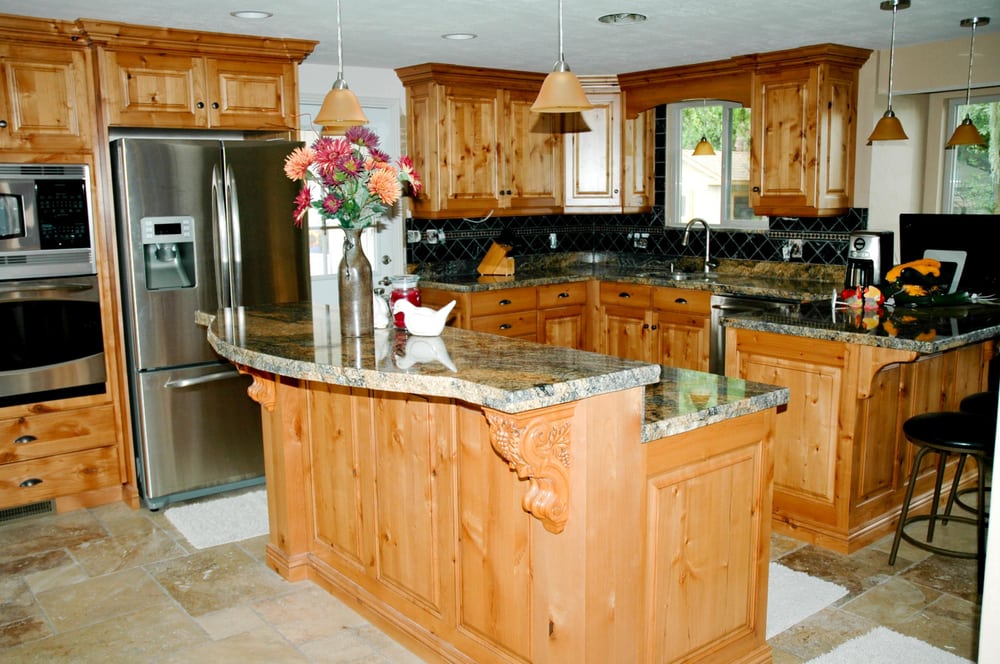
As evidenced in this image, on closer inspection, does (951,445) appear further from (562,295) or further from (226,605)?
(562,295)

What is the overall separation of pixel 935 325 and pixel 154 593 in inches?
136

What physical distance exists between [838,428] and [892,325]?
51cm

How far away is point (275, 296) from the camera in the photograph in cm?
463

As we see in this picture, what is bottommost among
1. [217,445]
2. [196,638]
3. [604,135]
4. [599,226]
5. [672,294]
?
[196,638]

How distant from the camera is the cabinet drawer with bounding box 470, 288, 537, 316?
5582 mm

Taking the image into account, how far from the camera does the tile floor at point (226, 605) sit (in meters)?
3.02

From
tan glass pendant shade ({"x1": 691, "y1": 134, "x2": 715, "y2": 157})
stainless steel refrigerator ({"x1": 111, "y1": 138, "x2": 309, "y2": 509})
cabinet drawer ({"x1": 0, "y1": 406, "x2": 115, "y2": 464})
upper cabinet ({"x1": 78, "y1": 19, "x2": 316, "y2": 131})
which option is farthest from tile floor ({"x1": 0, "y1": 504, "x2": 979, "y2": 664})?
tan glass pendant shade ({"x1": 691, "y1": 134, "x2": 715, "y2": 157})

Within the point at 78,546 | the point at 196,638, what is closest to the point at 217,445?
the point at 78,546

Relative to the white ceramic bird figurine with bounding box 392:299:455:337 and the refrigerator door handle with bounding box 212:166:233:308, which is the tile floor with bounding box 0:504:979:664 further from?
the refrigerator door handle with bounding box 212:166:233:308

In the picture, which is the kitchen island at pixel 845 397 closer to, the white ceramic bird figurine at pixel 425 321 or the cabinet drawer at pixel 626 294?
the white ceramic bird figurine at pixel 425 321

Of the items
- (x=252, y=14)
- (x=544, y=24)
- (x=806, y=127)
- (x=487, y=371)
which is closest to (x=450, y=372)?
(x=487, y=371)

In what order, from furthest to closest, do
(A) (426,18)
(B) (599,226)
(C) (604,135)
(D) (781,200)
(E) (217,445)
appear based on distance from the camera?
(B) (599,226)
(C) (604,135)
(D) (781,200)
(E) (217,445)
(A) (426,18)

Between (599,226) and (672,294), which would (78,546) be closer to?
(672,294)

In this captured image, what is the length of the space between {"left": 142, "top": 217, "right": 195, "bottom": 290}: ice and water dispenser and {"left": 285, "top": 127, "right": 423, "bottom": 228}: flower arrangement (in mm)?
1675
